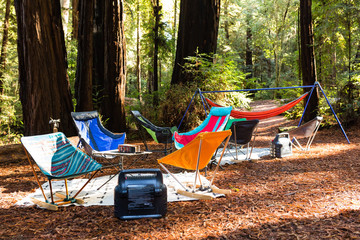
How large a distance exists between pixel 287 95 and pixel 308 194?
8.12 meters

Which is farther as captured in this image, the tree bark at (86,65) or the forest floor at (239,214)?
the tree bark at (86,65)

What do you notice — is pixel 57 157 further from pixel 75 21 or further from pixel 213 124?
pixel 75 21

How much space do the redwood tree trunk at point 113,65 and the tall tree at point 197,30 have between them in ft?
5.91

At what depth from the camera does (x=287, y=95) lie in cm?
1066

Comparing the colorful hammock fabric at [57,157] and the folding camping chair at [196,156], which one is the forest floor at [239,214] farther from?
the colorful hammock fabric at [57,157]

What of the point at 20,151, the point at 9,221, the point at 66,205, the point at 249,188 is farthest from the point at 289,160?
the point at 20,151

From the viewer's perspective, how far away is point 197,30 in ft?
28.1

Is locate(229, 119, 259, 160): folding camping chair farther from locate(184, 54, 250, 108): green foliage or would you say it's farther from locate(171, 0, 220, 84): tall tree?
locate(171, 0, 220, 84): tall tree

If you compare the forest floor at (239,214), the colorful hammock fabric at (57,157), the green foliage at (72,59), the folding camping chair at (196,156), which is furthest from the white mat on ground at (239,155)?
the green foliage at (72,59)

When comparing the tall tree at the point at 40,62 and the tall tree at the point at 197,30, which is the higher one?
the tall tree at the point at 197,30

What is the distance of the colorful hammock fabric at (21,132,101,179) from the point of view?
2910 mm

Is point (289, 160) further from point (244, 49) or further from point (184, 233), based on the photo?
point (244, 49)

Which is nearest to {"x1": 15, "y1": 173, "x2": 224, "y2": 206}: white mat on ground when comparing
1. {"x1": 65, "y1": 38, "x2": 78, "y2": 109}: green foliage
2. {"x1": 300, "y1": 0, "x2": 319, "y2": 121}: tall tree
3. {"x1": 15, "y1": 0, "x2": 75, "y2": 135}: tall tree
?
{"x1": 15, "y1": 0, "x2": 75, "y2": 135}: tall tree

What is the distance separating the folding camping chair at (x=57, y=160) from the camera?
9.43 feet
